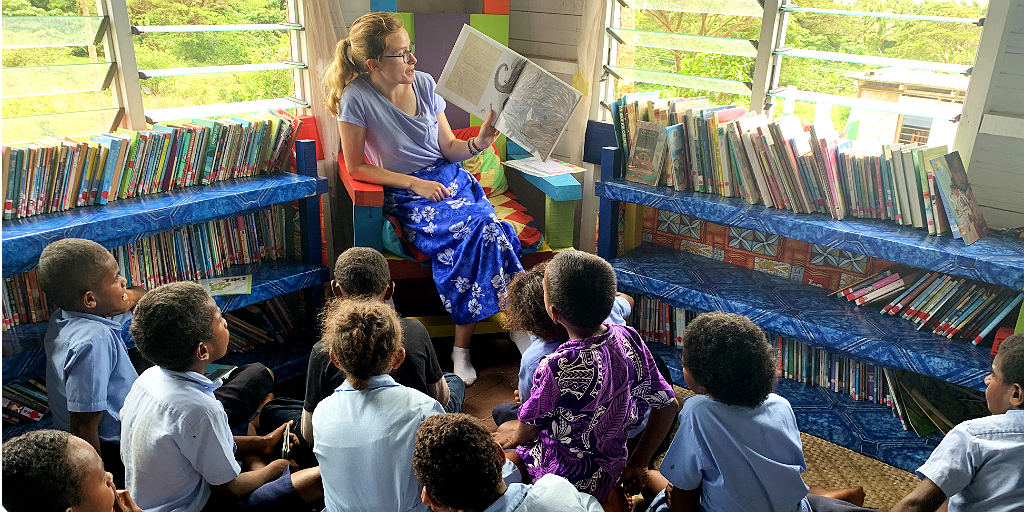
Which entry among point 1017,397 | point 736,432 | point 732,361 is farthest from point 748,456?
point 1017,397

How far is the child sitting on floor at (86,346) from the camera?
78.6 inches

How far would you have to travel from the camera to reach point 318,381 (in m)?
2.00

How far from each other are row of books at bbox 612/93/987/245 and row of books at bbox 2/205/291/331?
147cm

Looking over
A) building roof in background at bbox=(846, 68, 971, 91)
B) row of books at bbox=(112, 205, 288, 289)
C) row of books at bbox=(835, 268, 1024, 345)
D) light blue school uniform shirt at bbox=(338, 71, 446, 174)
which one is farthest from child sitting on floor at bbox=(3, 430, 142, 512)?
building roof in background at bbox=(846, 68, 971, 91)

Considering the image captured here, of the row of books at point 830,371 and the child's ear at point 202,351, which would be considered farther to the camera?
the row of books at point 830,371

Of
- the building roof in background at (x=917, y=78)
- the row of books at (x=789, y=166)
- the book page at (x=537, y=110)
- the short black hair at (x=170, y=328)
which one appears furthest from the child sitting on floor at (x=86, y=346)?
the building roof in background at (x=917, y=78)

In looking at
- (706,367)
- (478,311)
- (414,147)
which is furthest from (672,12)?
(706,367)

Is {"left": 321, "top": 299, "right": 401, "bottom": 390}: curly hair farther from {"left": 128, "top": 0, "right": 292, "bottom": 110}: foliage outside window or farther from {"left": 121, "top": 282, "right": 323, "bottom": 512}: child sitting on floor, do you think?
{"left": 128, "top": 0, "right": 292, "bottom": 110}: foliage outside window

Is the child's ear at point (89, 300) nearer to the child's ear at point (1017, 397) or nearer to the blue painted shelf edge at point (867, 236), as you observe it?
the blue painted shelf edge at point (867, 236)

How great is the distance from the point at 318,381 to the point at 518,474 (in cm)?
59

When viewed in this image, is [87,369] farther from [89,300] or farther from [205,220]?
[205,220]

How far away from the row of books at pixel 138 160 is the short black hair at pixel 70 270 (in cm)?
20

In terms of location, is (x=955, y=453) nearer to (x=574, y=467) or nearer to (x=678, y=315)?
(x=574, y=467)

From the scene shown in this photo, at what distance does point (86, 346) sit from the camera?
2006mm
